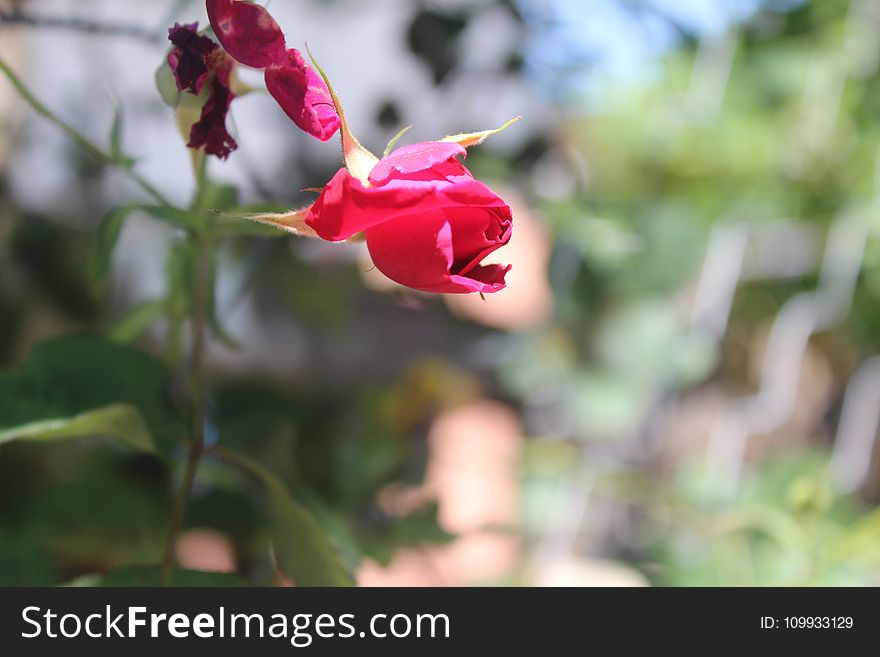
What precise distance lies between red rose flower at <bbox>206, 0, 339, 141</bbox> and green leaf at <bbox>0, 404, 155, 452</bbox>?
0.46 feet

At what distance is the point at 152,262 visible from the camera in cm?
81

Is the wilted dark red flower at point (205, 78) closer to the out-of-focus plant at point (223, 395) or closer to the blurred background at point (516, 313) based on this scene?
the out-of-focus plant at point (223, 395)

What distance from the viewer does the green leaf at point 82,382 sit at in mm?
319

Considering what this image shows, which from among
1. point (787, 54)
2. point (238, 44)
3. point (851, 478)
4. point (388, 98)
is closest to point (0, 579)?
point (238, 44)

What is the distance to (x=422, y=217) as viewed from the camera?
21cm

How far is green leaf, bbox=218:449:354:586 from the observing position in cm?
30

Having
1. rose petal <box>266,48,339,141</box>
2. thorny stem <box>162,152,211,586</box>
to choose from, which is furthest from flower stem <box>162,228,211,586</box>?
rose petal <box>266,48,339,141</box>

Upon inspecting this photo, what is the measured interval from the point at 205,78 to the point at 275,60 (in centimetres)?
A: 4

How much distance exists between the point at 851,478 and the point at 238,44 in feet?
2.67

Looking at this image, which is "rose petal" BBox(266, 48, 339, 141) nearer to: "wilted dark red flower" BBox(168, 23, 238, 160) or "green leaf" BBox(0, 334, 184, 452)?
"wilted dark red flower" BBox(168, 23, 238, 160)

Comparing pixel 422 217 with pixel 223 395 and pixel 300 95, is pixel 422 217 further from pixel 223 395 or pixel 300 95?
pixel 223 395

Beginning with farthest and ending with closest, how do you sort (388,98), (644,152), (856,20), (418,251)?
(644,152)
(856,20)
(388,98)
(418,251)
